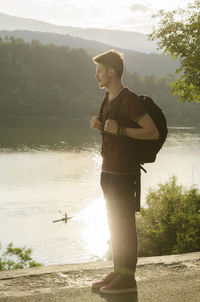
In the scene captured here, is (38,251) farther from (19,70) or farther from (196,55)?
(19,70)

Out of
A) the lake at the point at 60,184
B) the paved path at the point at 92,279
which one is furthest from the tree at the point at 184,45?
the paved path at the point at 92,279

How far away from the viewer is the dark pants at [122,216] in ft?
10.5

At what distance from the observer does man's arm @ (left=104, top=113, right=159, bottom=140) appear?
3043 millimetres

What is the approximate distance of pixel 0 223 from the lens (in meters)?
42.5

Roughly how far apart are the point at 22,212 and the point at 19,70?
100m

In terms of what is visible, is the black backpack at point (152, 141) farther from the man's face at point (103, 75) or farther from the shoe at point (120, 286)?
the shoe at point (120, 286)

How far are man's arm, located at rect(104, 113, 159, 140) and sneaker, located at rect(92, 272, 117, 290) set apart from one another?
3.77 ft

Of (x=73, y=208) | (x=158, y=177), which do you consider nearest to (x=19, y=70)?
(x=158, y=177)

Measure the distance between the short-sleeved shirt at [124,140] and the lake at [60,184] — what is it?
1162 cm

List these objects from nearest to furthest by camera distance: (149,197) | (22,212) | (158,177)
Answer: (149,197), (22,212), (158,177)

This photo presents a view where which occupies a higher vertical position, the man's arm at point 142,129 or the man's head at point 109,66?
the man's head at point 109,66

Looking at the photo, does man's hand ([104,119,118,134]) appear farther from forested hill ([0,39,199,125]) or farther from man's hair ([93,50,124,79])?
forested hill ([0,39,199,125])

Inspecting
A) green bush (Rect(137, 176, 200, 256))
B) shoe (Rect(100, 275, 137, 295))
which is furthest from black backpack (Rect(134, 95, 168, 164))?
green bush (Rect(137, 176, 200, 256))

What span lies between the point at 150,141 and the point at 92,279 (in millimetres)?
1284
